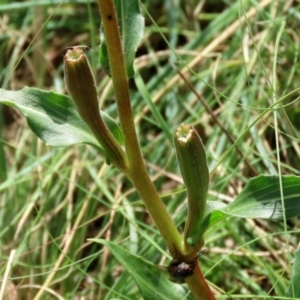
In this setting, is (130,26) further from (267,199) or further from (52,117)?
(267,199)

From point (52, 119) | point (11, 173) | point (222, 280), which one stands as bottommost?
point (222, 280)

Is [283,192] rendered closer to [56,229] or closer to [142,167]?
[142,167]

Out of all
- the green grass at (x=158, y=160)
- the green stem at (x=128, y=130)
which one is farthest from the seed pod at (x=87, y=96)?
the green grass at (x=158, y=160)

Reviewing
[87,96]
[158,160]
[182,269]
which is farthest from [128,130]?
[158,160]

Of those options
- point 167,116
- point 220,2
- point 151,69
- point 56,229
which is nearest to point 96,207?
point 56,229

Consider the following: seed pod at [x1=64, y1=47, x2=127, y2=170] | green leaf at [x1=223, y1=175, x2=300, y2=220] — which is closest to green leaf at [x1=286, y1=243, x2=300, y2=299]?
green leaf at [x1=223, y1=175, x2=300, y2=220]

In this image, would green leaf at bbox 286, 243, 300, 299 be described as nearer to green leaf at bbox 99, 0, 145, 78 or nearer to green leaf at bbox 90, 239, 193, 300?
green leaf at bbox 90, 239, 193, 300
